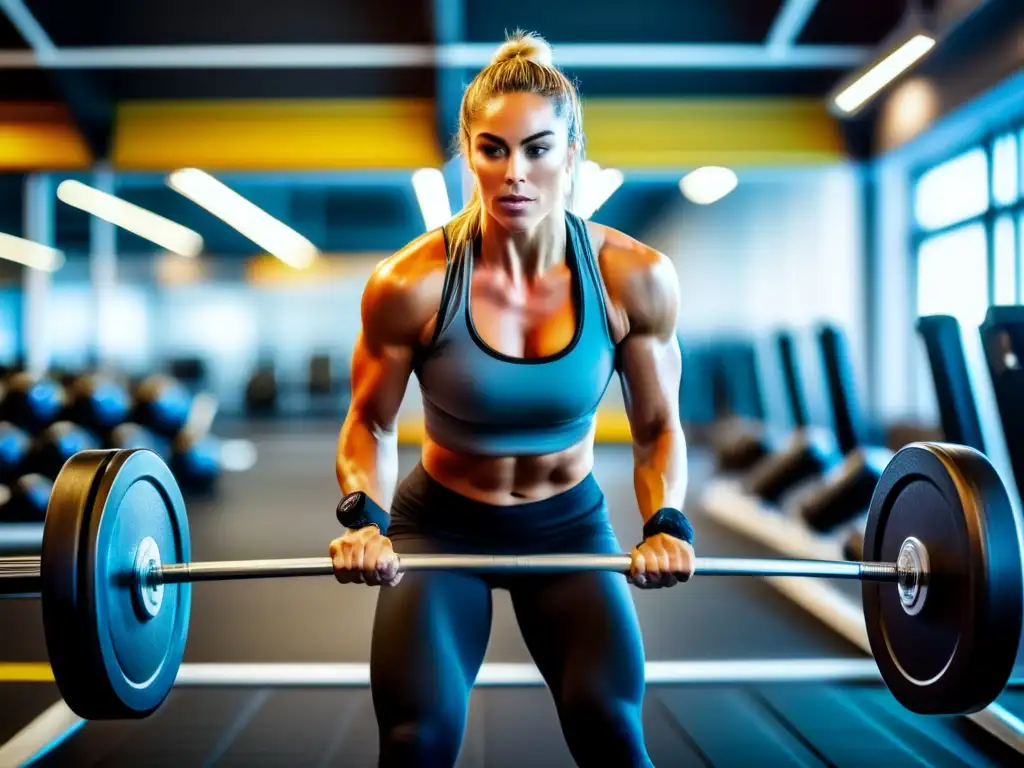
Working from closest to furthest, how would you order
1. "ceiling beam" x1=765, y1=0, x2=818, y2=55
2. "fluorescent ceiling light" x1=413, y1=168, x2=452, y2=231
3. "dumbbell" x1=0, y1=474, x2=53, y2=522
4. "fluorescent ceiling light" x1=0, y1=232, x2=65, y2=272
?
"dumbbell" x1=0, y1=474, x2=53, y2=522, "ceiling beam" x1=765, y1=0, x2=818, y2=55, "fluorescent ceiling light" x1=413, y1=168, x2=452, y2=231, "fluorescent ceiling light" x1=0, y1=232, x2=65, y2=272

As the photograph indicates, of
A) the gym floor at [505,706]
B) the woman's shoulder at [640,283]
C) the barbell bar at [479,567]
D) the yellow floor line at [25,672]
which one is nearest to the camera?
the barbell bar at [479,567]

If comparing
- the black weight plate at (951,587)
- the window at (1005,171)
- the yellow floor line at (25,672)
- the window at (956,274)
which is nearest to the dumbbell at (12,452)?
the yellow floor line at (25,672)

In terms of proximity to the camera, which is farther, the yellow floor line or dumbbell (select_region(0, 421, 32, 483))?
dumbbell (select_region(0, 421, 32, 483))

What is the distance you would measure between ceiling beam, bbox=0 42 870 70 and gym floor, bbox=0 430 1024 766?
389 cm

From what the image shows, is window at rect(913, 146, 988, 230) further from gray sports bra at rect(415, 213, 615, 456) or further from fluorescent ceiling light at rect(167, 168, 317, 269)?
fluorescent ceiling light at rect(167, 168, 317, 269)

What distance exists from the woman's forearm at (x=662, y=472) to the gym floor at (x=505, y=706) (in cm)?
70

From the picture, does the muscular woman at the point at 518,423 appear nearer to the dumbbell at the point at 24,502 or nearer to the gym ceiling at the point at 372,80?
the dumbbell at the point at 24,502

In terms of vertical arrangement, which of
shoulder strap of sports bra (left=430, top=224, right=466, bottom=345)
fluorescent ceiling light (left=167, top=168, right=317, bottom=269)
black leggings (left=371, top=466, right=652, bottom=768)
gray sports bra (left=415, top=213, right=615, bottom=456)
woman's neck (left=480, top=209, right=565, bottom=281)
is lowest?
black leggings (left=371, top=466, right=652, bottom=768)

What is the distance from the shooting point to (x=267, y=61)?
5758 millimetres

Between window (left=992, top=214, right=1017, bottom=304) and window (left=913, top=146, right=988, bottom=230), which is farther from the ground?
window (left=913, top=146, right=988, bottom=230)

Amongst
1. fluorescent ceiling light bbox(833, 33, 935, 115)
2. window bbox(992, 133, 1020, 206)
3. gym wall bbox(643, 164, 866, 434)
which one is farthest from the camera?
gym wall bbox(643, 164, 866, 434)

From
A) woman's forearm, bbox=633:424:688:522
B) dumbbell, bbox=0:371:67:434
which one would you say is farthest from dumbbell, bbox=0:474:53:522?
woman's forearm, bbox=633:424:688:522

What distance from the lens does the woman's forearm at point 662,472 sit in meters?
1.29

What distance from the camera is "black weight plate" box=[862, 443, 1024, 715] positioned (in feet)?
3.81
